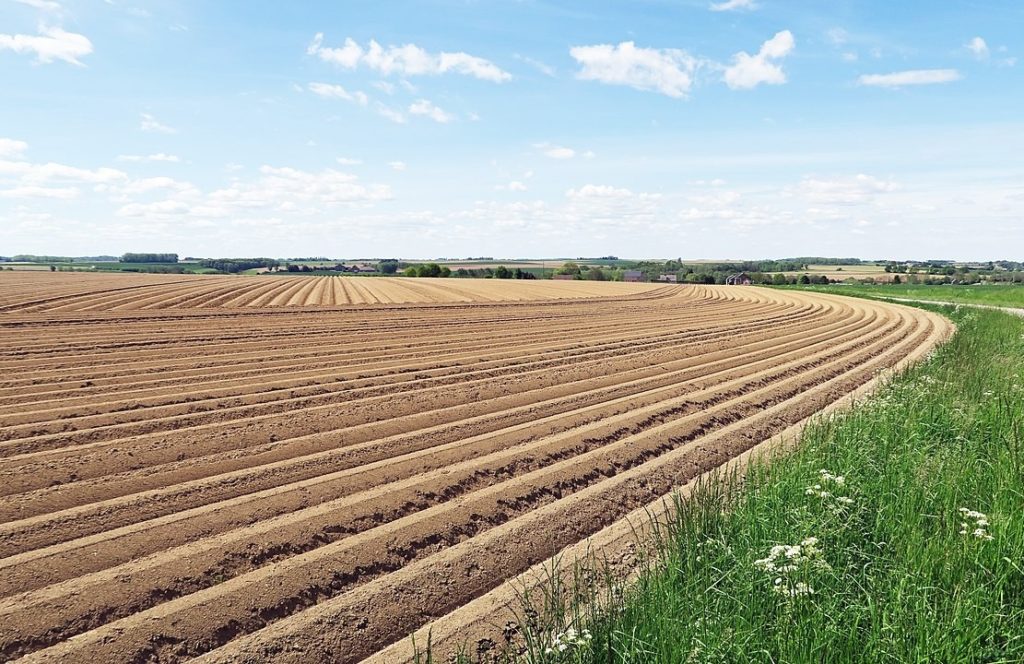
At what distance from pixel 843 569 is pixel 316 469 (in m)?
4.74

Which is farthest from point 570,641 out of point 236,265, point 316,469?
point 236,265

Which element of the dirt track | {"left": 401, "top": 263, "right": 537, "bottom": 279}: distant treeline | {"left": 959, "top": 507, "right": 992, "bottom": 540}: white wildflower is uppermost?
{"left": 401, "top": 263, "right": 537, "bottom": 279}: distant treeline

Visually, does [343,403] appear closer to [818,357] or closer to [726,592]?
[726,592]

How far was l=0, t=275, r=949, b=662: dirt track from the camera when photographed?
403 cm

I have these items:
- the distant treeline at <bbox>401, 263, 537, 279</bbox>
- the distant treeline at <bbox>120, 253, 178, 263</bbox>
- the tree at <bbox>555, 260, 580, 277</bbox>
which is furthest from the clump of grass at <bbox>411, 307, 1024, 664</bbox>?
the distant treeline at <bbox>120, 253, 178, 263</bbox>

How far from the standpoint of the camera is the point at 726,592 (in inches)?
149

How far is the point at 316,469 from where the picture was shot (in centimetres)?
634

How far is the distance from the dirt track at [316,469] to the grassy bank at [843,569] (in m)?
1.24

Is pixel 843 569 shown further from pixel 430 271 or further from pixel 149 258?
pixel 149 258

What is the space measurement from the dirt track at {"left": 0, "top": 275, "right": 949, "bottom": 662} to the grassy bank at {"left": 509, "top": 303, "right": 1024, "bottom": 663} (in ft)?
4.06

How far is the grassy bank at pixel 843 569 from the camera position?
3.14 metres

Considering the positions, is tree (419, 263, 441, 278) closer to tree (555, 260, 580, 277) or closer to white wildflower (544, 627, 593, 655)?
tree (555, 260, 580, 277)

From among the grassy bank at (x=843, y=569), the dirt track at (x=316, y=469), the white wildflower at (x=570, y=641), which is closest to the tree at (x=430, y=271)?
the dirt track at (x=316, y=469)

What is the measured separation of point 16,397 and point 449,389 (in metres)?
6.09
